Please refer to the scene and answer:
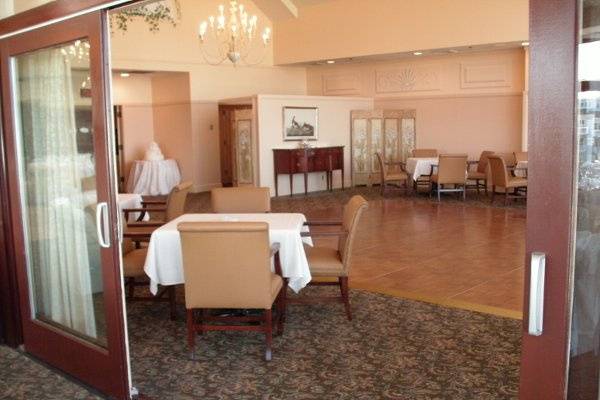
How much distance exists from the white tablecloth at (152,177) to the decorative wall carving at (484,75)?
655 cm

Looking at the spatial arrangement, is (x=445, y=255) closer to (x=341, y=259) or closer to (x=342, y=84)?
(x=341, y=259)

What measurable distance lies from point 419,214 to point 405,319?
17.8 feet

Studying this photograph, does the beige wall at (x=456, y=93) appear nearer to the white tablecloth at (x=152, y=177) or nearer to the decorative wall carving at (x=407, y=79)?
the decorative wall carving at (x=407, y=79)

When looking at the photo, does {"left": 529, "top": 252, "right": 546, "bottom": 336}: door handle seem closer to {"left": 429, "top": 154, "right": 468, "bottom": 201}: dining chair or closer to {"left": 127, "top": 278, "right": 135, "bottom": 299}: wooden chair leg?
{"left": 127, "top": 278, "right": 135, "bottom": 299}: wooden chair leg

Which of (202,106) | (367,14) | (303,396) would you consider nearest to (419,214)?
(367,14)

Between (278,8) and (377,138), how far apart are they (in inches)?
146

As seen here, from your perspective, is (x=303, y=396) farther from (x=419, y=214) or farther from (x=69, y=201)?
(x=419, y=214)

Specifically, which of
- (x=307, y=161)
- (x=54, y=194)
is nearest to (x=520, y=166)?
(x=307, y=161)

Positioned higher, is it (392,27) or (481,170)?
(392,27)

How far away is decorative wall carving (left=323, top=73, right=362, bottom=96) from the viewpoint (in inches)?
567

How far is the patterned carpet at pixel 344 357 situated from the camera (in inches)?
130

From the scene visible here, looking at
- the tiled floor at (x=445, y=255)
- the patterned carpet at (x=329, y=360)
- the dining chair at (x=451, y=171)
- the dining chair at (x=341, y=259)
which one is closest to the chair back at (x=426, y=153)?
the dining chair at (x=451, y=171)

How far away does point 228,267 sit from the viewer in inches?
143

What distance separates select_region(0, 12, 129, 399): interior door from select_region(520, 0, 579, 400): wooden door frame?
204 centimetres
